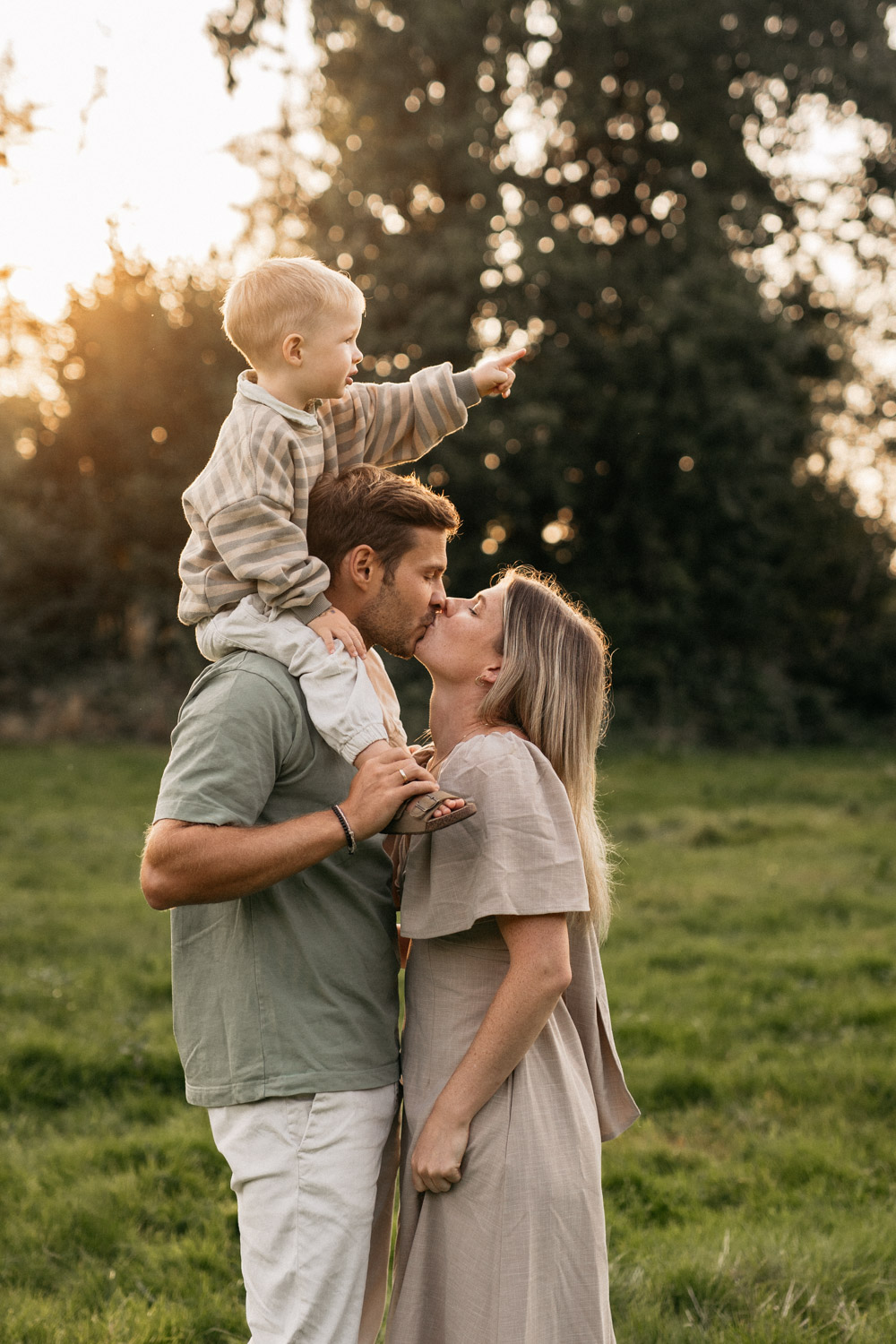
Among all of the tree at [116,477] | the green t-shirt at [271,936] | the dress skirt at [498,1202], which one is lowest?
the dress skirt at [498,1202]

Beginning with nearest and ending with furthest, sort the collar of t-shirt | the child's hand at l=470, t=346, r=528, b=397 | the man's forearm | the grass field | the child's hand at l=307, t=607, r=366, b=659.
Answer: the man's forearm, the child's hand at l=307, t=607, r=366, b=659, the collar of t-shirt, the child's hand at l=470, t=346, r=528, b=397, the grass field

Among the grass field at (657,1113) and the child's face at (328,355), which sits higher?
the child's face at (328,355)

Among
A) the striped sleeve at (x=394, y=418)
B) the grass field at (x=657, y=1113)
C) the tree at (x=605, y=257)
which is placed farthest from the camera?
the tree at (x=605, y=257)

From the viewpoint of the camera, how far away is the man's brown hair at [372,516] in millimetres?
2605

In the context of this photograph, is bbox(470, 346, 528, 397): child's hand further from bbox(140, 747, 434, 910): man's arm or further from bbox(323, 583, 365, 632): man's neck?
bbox(140, 747, 434, 910): man's arm

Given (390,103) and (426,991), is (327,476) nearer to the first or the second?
(426,991)

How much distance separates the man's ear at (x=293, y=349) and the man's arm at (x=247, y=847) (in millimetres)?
972

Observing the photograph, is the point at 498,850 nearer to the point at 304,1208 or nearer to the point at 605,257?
the point at 304,1208

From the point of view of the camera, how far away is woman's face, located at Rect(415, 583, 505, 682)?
2.62 metres

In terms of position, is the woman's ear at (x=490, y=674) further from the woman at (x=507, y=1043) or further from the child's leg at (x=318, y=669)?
the child's leg at (x=318, y=669)

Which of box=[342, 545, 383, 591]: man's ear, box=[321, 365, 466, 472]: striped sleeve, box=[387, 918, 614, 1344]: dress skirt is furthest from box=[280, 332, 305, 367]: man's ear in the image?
box=[387, 918, 614, 1344]: dress skirt

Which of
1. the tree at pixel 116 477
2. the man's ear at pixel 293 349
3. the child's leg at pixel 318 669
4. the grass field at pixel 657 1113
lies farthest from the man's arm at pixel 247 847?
the tree at pixel 116 477

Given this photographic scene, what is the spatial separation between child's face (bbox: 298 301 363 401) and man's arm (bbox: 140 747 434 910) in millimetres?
935

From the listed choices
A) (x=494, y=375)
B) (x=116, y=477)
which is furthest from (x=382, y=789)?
(x=116, y=477)
